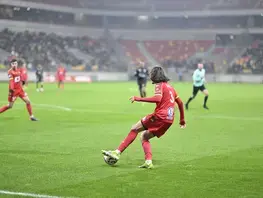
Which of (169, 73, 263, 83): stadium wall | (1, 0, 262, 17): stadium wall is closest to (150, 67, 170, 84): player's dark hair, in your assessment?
(169, 73, 263, 83): stadium wall

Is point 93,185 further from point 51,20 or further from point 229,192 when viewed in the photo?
point 51,20

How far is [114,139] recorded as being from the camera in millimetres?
16078

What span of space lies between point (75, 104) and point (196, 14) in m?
58.4

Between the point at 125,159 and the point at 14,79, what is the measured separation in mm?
10101

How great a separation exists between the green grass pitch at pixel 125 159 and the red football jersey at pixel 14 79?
52.9 inches

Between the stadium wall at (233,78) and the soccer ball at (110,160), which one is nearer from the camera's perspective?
the soccer ball at (110,160)

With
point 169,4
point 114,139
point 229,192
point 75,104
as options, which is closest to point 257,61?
point 169,4

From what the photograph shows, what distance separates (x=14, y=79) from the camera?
21.4 m

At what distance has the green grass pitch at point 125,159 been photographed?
937 cm

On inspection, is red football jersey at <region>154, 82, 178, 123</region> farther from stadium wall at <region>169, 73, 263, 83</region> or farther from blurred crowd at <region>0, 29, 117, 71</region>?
stadium wall at <region>169, 73, 263, 83</region>

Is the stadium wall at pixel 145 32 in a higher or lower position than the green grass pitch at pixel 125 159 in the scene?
higher

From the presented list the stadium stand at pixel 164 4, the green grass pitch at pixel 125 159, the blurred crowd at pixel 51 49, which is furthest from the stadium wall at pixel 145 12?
the green grass pitch at pixel 125 159

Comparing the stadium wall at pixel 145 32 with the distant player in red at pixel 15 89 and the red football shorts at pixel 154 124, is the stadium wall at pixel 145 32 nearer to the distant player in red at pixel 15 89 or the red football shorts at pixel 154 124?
the distant player in red at pixel 15 89

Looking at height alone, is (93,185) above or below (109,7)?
below
